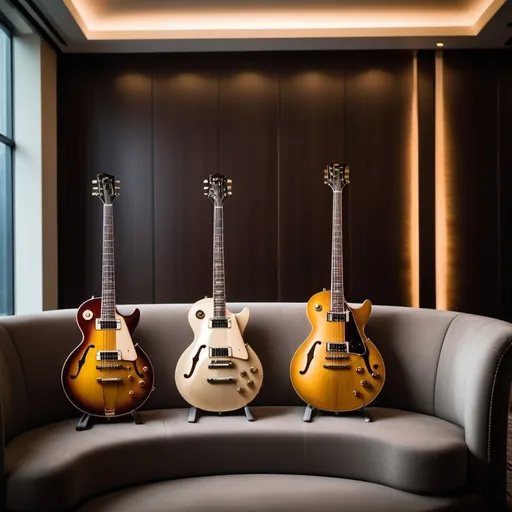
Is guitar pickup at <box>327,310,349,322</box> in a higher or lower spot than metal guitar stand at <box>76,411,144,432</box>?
higher

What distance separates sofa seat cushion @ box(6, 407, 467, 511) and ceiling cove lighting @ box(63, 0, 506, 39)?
11.0ft

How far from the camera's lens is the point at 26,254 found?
4.70m

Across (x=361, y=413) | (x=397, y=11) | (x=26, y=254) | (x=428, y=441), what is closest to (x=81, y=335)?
(x=361, y=413)

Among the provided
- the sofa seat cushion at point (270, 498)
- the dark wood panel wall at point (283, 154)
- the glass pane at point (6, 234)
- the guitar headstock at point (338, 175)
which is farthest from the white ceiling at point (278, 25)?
the sofa seat cushion at point (270, 498)

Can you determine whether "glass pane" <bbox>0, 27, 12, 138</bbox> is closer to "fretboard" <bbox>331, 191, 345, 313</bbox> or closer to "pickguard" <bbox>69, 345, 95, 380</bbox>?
"pickguard" <bbox>69, 345, 95, 380</bbox>

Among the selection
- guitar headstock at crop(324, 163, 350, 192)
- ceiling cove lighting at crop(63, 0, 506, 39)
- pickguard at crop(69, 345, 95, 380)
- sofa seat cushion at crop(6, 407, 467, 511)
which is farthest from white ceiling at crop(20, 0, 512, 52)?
sofa seat cushion at crop(6, 407, 467, 511)

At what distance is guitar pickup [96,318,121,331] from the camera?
2.49 metres

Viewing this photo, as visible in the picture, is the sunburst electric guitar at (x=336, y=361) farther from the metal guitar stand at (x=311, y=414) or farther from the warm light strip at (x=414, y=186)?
the warm light strip at (x=414, y=186)

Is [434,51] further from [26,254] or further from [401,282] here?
[26,254]

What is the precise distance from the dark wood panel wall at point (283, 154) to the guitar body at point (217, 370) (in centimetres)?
257

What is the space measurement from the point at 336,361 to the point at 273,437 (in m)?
0.43

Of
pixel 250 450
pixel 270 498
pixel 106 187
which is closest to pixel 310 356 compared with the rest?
pixel 250 450

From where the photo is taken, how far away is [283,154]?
16.9 feet

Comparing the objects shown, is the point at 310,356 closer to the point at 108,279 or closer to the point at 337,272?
the point at 337,272
